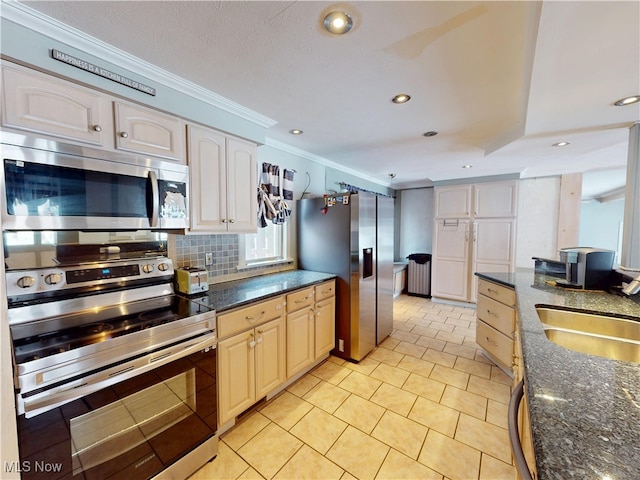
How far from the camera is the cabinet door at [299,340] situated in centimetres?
220

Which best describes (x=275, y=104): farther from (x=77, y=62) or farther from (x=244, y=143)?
(x=77, y=62)

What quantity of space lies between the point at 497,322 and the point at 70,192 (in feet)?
10.9

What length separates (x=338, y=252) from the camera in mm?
2697

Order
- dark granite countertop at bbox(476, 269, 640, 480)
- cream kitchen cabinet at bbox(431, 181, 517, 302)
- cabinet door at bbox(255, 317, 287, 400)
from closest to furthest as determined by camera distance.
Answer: dark granite countertop at bbox(476, 269, 640, 480), cabinet door at bbox(255, 317, 287, 400), cream kitchen cabinet at bbox(431, 181, 517, 302)

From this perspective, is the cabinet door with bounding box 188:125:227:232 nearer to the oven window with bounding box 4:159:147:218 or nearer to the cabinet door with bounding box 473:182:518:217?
the oven window with bounding box 4:159:147:218

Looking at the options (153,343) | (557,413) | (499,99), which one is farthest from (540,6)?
(153,343)

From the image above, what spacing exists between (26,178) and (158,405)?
126 cm

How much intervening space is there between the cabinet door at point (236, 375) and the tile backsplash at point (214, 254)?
2.40ft

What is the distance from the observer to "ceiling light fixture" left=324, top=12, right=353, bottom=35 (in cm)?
115

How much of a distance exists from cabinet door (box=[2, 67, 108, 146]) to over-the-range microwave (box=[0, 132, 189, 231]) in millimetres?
62

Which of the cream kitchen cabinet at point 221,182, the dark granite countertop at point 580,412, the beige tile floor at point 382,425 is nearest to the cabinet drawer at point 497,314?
the beige tile floor at point 382,425

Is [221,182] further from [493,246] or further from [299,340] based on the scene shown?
[493,246]

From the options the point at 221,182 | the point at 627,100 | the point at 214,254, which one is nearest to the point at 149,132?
the point at 221,182

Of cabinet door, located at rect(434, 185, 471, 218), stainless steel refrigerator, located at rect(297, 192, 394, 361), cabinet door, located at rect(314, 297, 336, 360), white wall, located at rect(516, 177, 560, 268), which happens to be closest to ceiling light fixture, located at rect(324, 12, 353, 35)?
stainless steel refrigerator, located at rect(297, 192, 394, 361)
